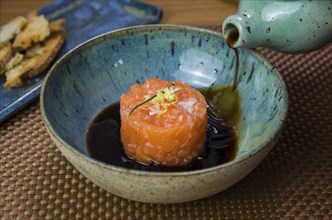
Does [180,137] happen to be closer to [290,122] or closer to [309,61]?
[290,122]

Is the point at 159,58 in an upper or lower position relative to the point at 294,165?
upper

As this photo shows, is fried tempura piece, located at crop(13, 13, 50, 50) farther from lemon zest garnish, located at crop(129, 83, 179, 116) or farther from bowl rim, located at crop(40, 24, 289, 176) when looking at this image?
lemon zest garnish, located at crop(129, 83, 179, 116)

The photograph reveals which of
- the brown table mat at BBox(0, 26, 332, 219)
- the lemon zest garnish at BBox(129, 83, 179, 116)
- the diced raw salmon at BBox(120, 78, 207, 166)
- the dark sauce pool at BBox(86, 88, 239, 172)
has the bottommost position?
the brown table mat at BBox(0, 26, 332, 219)

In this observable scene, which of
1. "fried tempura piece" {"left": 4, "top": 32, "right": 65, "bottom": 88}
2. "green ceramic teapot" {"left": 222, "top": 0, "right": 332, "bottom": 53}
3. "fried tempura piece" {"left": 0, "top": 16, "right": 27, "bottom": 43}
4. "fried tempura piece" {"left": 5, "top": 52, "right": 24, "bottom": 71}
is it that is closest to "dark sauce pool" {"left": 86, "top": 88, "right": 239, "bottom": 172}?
"green ceramic teapot" {"left": 222, "top": 0, "right": 332, "bottom": 53}

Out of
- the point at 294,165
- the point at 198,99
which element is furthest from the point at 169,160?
the point at 294,165

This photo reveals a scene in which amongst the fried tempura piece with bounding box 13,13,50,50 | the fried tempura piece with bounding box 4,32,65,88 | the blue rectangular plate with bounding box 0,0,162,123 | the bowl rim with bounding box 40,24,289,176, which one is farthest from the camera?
the blue rectangular plate with bounding box 0,0,162,123
